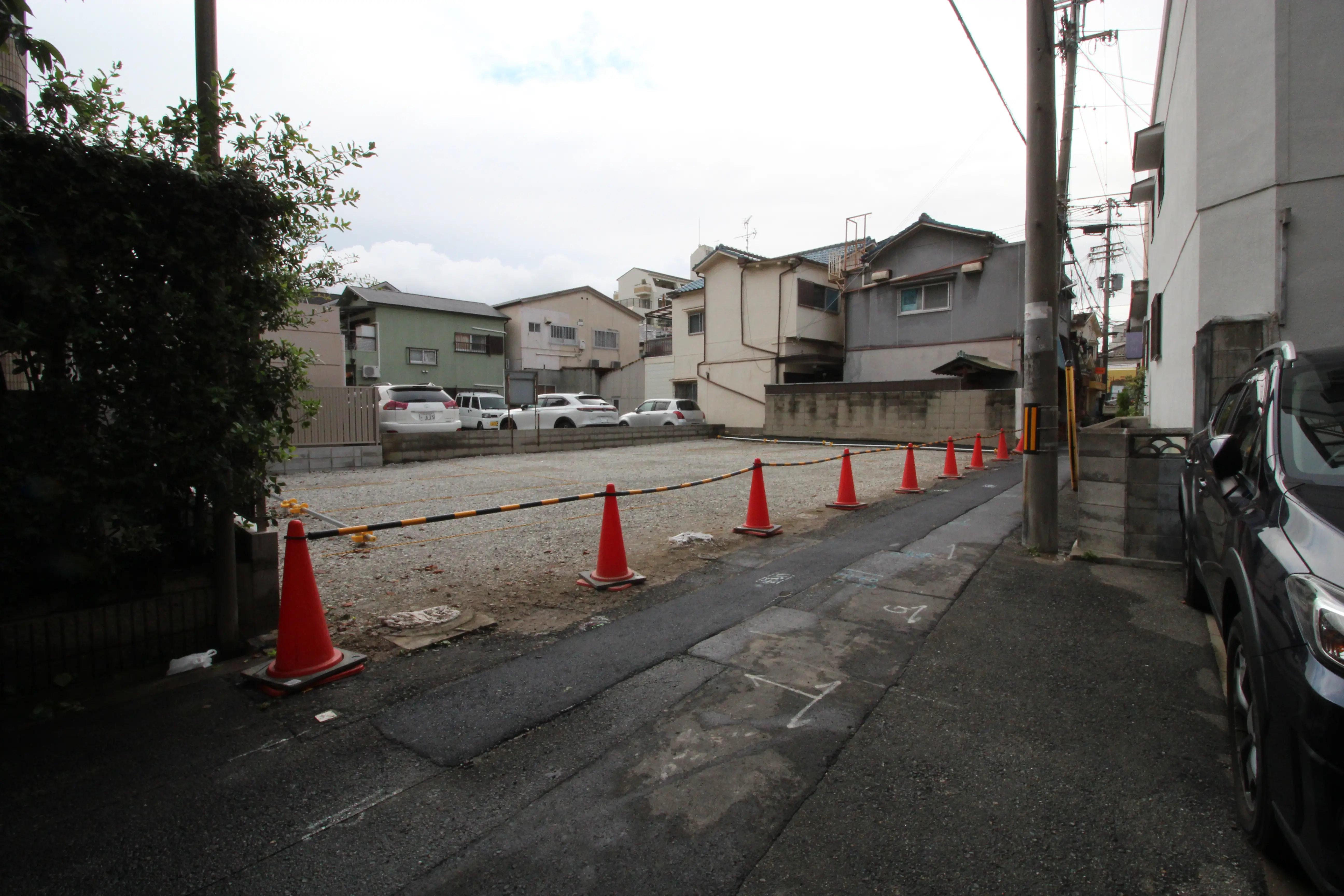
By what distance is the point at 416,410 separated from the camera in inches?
641

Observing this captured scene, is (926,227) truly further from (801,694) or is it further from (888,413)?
(801,694)

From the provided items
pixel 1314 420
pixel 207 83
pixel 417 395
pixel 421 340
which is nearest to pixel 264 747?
pixel 207 83

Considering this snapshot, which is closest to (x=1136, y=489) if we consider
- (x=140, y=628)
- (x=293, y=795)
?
(x=293, y=795)

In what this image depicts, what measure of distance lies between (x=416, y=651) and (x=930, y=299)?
2253 centimetres

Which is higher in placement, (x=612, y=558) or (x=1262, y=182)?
(x=1262, y=182)

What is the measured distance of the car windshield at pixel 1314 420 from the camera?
8.51 feet

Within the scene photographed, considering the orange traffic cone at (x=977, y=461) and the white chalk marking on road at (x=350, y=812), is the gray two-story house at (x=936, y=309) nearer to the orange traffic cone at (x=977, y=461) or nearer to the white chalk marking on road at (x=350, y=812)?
the orange traffic cone at (x=977, y=461)

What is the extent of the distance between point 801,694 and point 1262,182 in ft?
19.8

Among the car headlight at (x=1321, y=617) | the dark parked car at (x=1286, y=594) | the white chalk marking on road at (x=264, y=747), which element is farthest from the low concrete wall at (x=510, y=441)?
the car headlight at (x=1321, y=617)

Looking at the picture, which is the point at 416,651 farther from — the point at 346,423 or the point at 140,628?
the point at 346,423

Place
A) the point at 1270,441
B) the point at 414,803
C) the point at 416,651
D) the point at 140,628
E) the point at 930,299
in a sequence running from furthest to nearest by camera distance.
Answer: the point at 930,299 → the point at 416,651 → the point at 140,628 → the point at 1270,441 → the point at 414,803

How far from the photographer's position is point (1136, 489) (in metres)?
5.79

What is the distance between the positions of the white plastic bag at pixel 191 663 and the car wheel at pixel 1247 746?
4.85 meters

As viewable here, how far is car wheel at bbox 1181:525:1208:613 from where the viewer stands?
4.55 metres
